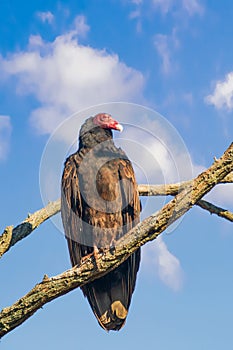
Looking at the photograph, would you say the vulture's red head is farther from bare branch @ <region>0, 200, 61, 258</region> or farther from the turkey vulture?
bare branch @ <region>0, 200, 61, 258</region>

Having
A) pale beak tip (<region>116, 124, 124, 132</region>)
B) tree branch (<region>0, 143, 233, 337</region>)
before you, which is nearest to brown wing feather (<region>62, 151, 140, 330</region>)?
pale beak tip (<region>116, 124, 124, 132</region>)

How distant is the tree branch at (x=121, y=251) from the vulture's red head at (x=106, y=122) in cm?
219

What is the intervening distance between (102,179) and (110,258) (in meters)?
1.45

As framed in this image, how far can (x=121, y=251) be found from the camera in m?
4.29

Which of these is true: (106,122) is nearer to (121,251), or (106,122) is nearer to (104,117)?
(104,117)

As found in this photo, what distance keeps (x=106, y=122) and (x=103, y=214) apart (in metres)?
1.27

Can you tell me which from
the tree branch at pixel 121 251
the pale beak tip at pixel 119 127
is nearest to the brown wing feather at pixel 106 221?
the pale beak tip at pixel 119 127

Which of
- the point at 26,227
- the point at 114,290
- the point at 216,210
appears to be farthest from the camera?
the point at 216,210

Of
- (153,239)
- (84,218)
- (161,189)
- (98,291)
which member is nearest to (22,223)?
(84,218)

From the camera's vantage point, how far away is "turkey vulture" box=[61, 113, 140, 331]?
5.63 m

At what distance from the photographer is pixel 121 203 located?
5.67 metres

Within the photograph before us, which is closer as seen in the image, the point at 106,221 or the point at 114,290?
the point at 106,221

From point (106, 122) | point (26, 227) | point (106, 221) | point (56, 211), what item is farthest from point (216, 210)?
point (26, 227)

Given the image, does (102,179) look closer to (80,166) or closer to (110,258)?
(80,166)
